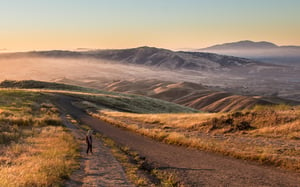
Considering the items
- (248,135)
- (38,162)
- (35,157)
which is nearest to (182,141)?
(248,135)

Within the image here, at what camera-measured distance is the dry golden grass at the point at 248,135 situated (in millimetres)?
22219

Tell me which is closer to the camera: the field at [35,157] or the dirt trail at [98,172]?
the field at [35,157]

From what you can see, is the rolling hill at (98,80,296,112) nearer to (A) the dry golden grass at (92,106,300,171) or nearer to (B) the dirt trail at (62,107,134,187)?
(A) the dry golden grass at (92,106,300,171)

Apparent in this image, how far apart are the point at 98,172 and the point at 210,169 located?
6.68 m

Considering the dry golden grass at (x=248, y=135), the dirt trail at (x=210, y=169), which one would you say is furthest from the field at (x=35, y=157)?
the dry golden grass at (x=248, y=135)

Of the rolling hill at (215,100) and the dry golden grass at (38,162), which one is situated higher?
the dry golden grass at (38,162)

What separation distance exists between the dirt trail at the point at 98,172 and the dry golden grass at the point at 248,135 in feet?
27.5

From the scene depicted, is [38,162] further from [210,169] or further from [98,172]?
[210,169]

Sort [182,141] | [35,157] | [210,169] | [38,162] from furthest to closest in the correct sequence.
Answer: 1. [182,141]
2. [35,157]
3. [210,169]
4. [38,162]

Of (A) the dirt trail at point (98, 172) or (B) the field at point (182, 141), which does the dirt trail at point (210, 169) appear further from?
(A) the dirt trail at point (98, 172)

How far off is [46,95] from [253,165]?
217ft

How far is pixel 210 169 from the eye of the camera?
65.2ft

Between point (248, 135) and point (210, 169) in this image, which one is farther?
point (248, 135)

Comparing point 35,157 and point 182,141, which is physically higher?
point 35,157
